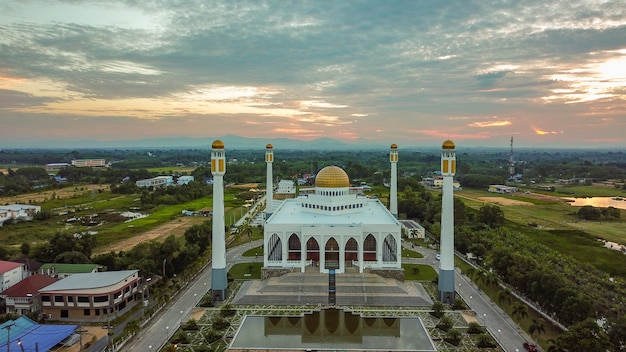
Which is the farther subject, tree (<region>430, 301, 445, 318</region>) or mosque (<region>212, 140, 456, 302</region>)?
mosque (<region>212, 140, 456, 302</region>)

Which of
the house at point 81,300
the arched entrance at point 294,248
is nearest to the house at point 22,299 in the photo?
the house at point 81,300

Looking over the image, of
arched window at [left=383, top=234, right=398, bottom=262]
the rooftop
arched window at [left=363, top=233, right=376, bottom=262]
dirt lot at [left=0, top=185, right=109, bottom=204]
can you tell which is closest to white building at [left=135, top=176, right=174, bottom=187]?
dirt lot at [left=0, top=185, right=109, bottom=204]

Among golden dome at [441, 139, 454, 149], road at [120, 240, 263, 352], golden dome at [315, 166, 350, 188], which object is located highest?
golden dome at [441, 139, 454, 149]

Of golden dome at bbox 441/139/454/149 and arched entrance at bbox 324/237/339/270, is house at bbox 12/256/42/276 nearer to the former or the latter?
arched entrance at bbox 324/237/339/270

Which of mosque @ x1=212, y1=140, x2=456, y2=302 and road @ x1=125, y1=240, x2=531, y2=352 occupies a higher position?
mosque @ x1=212, y1=140, x2=456, y2=302

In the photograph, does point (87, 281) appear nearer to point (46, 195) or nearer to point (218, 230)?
point (218, 230)
